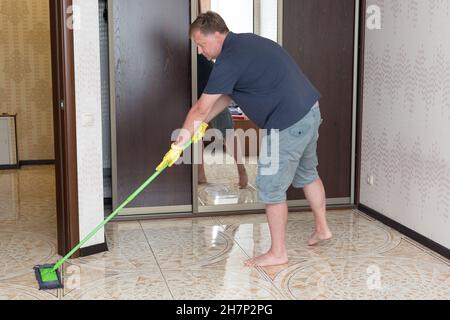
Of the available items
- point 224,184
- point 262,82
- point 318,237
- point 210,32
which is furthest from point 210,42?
point 224,184

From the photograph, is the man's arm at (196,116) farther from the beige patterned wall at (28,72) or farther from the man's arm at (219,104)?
the beige patterned wall at (28,72)

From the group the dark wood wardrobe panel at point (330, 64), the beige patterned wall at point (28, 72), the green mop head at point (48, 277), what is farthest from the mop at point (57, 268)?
the beige patterned wall at point (28, 72)

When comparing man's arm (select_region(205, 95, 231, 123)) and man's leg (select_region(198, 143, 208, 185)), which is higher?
man's arm (select_region(205, 95, 231, 123))

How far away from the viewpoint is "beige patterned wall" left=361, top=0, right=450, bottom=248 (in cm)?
340

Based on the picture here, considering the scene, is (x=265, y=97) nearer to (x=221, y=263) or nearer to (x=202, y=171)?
(x=221, y=263)

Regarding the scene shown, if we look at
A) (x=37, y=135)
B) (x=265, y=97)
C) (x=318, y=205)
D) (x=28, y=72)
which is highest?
(x=28, y=72)

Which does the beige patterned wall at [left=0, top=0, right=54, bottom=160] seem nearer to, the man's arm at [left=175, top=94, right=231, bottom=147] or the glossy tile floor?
the glossy tile floor

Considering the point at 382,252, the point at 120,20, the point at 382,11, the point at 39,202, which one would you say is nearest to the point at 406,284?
the point at 382,252

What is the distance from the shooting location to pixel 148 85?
415cm

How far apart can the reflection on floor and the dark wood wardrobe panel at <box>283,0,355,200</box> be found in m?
0.35

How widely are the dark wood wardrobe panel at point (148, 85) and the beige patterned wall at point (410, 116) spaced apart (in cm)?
126

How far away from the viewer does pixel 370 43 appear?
4258 millimetres

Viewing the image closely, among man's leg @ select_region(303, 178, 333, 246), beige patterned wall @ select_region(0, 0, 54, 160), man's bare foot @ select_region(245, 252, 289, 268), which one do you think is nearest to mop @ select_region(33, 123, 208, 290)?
man's bare foot @ select_region(245, 252, 289, 268)

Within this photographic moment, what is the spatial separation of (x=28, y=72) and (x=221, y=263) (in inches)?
143
